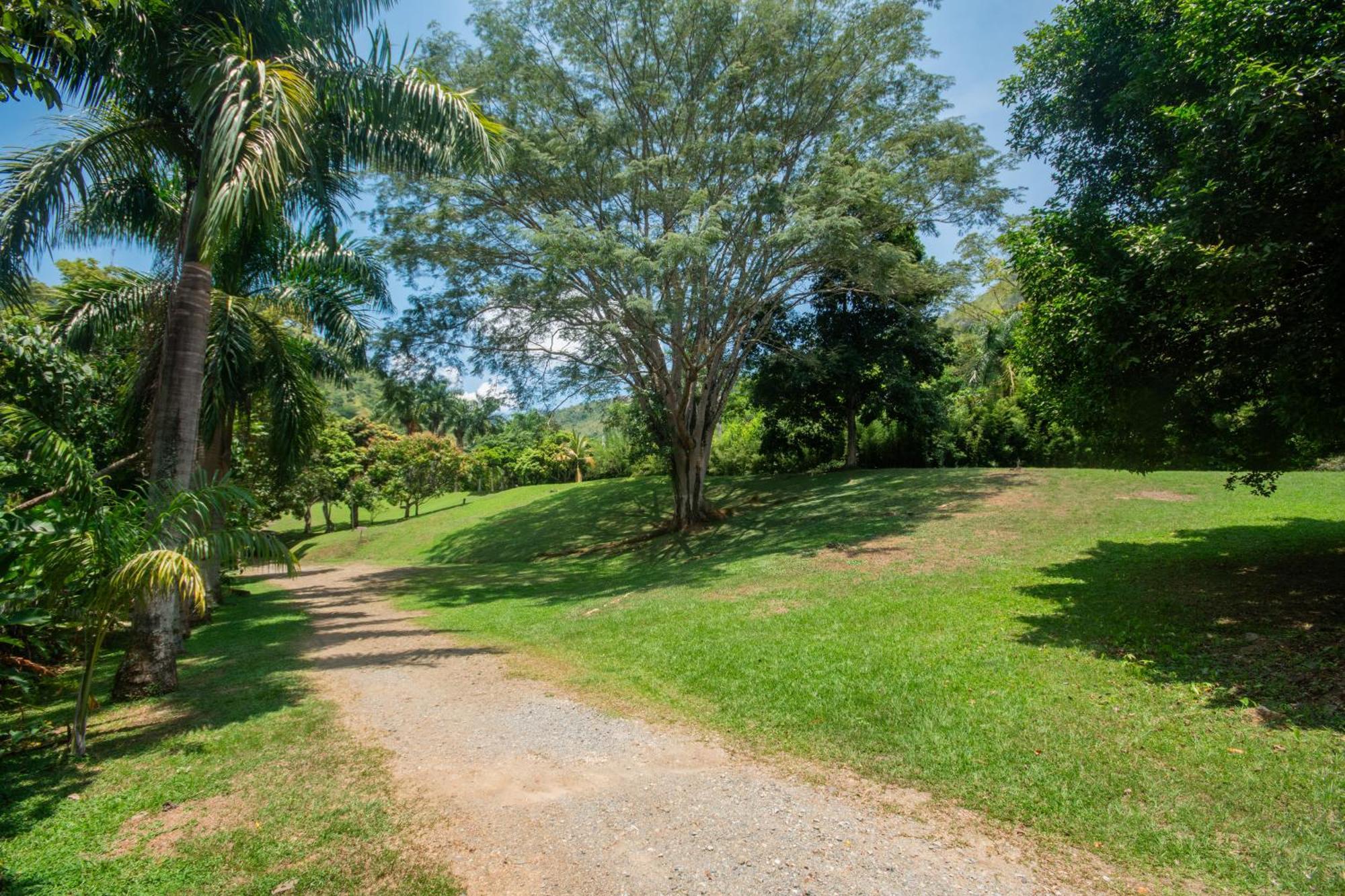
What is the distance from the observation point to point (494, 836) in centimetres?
365

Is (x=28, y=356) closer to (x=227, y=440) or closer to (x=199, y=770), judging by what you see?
(x=227, y=440)

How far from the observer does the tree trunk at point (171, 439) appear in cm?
678

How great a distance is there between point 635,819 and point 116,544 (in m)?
4.70

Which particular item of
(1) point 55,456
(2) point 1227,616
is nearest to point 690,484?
(2) point 1227,616

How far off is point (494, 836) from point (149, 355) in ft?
30.5

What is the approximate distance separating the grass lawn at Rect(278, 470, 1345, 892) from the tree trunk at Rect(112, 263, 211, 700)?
393cm

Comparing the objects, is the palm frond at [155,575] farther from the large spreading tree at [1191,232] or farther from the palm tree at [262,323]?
the large spreading tree at [1191,232]

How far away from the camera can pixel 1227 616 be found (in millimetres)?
6992

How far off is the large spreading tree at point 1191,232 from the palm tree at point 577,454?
3807 centimetres

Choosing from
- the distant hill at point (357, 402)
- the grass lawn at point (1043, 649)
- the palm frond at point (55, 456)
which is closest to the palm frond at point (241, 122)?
the palm frond at point (55, 456)

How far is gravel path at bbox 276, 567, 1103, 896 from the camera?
3180 millimetres

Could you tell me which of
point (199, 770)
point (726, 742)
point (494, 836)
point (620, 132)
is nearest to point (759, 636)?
point (726, 742)

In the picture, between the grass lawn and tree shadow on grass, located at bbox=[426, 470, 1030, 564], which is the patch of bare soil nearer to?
the grass lawn

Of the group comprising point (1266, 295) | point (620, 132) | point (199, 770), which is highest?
point (620, 132)
